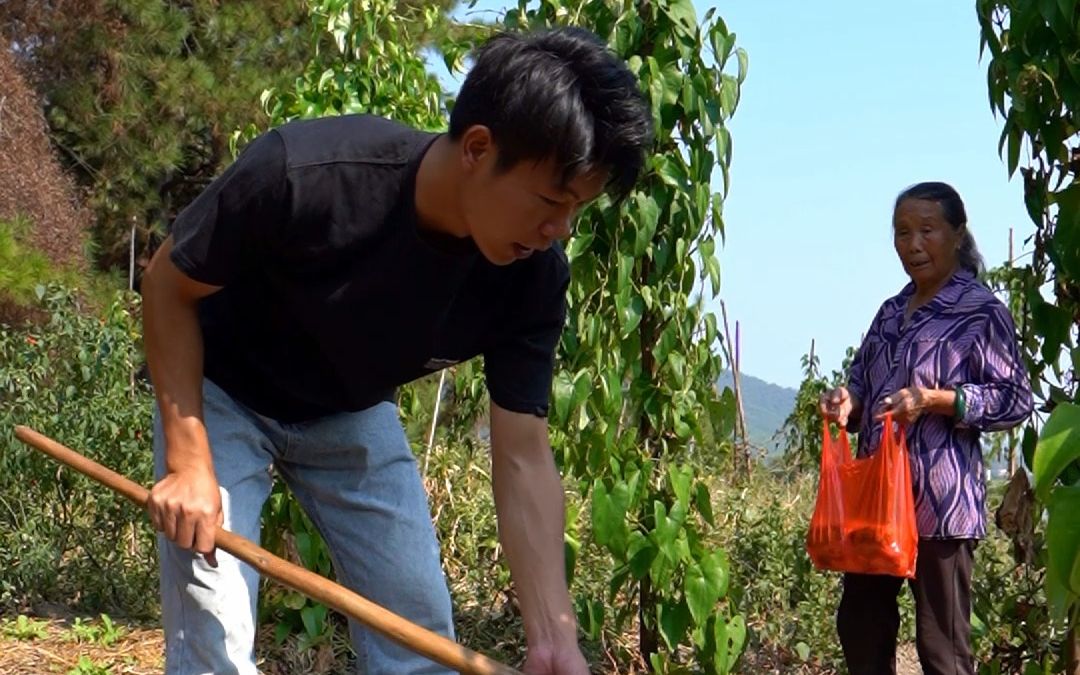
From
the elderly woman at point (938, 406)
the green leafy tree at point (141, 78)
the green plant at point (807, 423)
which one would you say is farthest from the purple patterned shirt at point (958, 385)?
the green leafy tree at point (141, 78)

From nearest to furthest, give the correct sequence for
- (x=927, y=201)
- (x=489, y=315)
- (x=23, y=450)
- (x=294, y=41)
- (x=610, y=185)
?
(x=610, y=185) < (x=489, y=315) < (x=927, y=201) < (x=23, y=450) < (x=294, y=41)

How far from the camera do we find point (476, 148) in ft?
7.68

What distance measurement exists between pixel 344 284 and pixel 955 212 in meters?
2.17

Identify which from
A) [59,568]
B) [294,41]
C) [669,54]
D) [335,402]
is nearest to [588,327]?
[669,54]

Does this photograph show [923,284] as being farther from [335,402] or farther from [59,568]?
[59,568]

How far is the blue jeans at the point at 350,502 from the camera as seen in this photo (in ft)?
8.64

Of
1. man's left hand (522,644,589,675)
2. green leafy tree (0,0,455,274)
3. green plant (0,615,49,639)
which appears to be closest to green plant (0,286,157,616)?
green plant (0,615,49,639)

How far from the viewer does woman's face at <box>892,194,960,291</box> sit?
408 centimetres

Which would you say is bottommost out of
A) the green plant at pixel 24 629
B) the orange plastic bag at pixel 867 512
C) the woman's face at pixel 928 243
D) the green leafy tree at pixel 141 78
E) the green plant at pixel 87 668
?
the green plant at pixel 87 668

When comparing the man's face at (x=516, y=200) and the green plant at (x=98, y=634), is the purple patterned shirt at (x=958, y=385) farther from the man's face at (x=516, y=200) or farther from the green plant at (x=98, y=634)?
the green plant at (x=98, y=634)

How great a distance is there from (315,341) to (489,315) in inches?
12.3

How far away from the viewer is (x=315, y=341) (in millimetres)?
2656

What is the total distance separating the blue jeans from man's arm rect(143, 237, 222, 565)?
0.35 ft

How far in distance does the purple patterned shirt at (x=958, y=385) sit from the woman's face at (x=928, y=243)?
5cm
